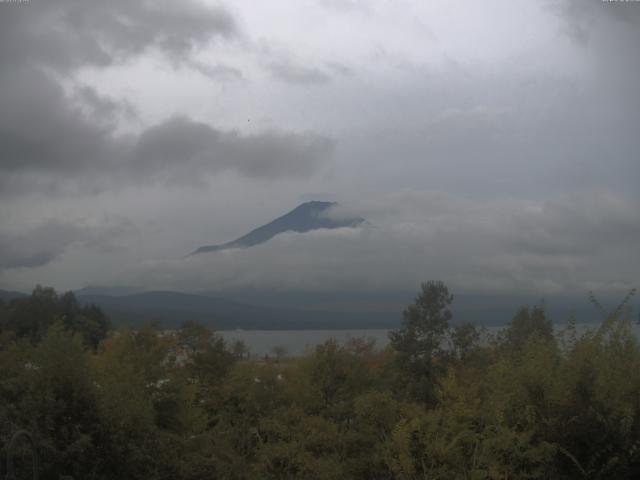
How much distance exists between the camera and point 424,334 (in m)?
35.7

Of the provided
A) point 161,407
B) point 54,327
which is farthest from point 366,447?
point 161,407

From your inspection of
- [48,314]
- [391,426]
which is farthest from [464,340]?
[48,314]

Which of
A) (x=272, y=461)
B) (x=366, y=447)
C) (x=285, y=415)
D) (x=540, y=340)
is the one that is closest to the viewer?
(x=540, y=340)

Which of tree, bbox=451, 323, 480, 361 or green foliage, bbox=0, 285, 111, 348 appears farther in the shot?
green foliage, bbox=0, 285, 111, 348

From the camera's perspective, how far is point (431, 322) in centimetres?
3609

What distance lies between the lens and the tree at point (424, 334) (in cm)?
3394

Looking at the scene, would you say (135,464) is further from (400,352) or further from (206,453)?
(400,352)

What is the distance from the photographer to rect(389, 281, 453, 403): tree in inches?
1336

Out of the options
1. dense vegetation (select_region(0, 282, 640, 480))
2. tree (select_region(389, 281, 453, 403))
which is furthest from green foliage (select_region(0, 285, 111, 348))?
dense vegetation (select_region(0, 282, 640, 480))

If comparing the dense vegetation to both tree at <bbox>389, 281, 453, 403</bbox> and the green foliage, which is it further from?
the green foliage

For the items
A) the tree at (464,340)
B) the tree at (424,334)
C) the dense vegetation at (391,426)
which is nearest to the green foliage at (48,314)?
the tree at (424,334)

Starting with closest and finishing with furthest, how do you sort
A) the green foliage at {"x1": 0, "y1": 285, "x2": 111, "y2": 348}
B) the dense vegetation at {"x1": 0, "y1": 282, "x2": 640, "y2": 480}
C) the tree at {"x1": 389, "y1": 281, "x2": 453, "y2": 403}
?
the dense vegetation at {"x1": 0, "y1": 282, "x2": 640, "y2": 480} → the tree at {"x1": 389, "y1": 281, "x2": 453, "y2": 403} → the green foliage at {"x1": 0, "y1": 285, "x2": 111, "y2": 348}

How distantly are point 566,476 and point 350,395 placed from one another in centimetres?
987

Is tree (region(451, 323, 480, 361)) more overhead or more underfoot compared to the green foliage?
more underfoot
